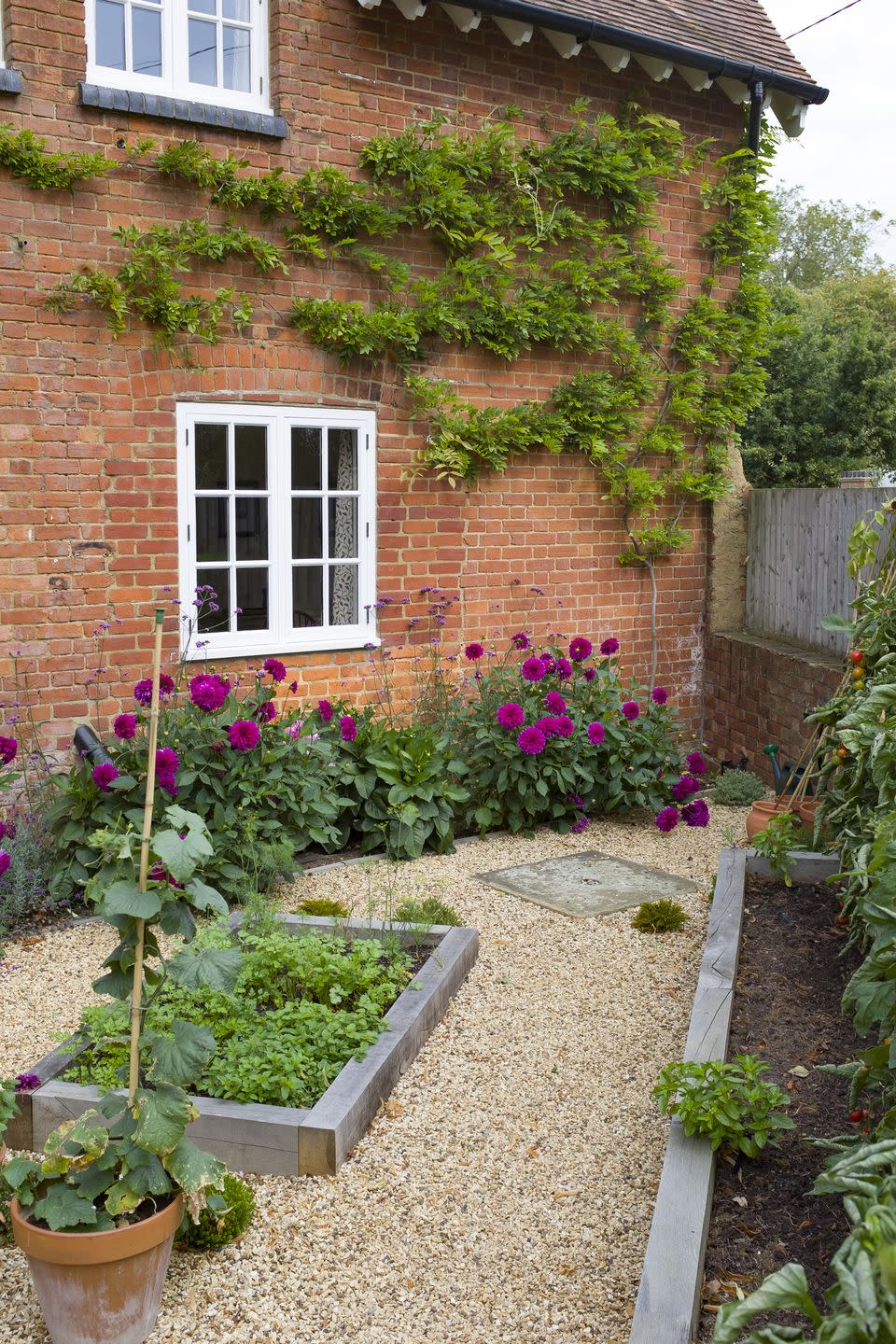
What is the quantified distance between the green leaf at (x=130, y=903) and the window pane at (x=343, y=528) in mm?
4998

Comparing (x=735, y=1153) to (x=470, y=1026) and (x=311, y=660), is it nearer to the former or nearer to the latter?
(x=470, y=1026)

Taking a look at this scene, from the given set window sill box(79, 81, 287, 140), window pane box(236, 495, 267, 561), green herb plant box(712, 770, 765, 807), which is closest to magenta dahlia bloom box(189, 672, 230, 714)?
window pane box(236, 495, 267, 561)

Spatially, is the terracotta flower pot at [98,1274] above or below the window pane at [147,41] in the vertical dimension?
below

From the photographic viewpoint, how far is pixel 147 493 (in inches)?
262

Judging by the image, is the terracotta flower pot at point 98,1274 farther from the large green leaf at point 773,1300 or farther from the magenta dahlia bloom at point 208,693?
the magenta dahlia bloom at point 208,693

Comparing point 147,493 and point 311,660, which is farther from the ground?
point 147,493

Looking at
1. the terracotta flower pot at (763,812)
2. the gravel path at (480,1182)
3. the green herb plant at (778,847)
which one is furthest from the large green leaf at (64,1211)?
the terracotta flower pot at (763,812)

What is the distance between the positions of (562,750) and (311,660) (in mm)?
1649

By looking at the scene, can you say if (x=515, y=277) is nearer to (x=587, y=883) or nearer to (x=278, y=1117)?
(x=587, y=883)

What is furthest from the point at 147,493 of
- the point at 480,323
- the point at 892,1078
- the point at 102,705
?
the point at 892,1078

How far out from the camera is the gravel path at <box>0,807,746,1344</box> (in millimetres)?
2898

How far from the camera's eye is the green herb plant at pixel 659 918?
5.59 m

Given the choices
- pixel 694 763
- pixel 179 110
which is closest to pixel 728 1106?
pixel 694 763

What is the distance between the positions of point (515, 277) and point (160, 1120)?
6.60 meters
